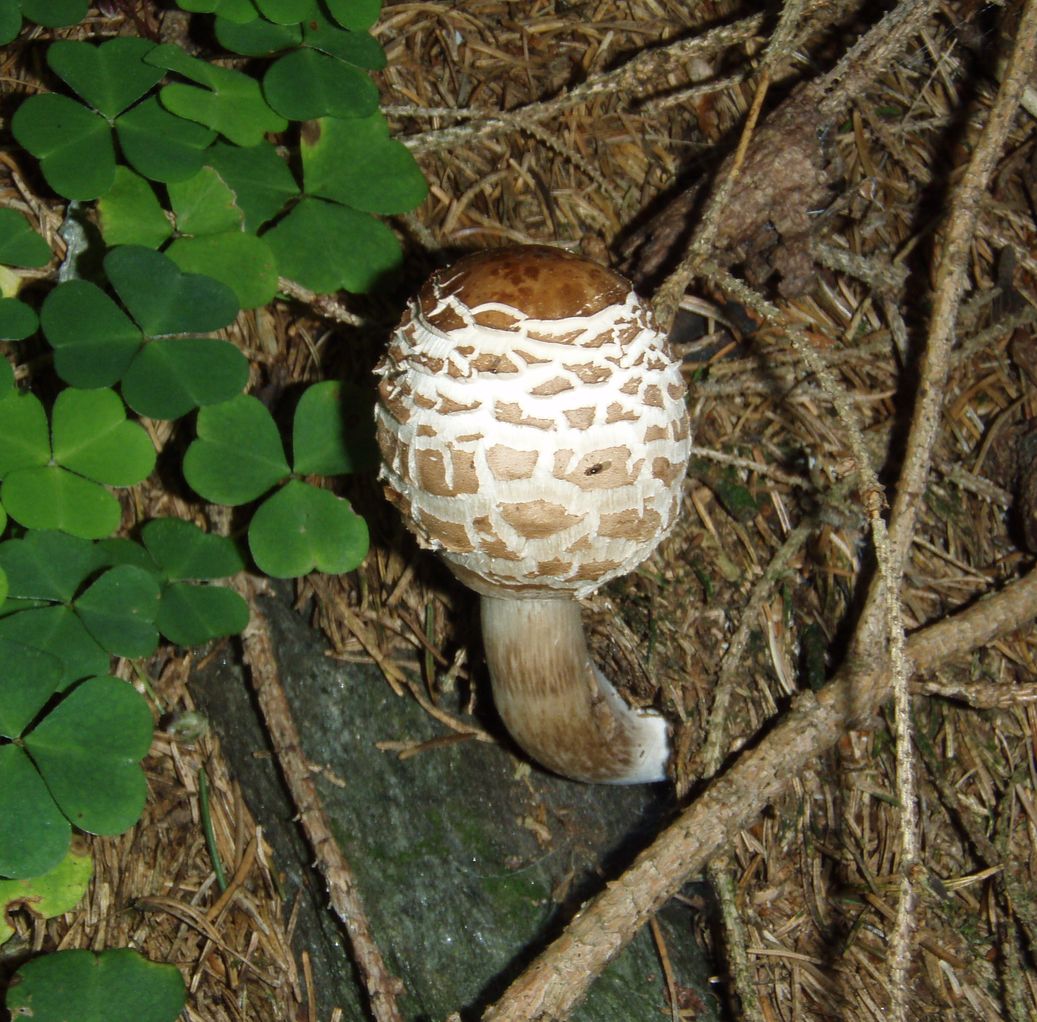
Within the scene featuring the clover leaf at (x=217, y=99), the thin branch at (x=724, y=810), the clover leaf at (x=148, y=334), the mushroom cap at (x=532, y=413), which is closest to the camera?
the mushroom cap at (x=532, y=413)

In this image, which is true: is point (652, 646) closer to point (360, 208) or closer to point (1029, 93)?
point (360, 208)

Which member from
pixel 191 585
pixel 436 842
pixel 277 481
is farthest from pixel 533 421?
pixel 436 842

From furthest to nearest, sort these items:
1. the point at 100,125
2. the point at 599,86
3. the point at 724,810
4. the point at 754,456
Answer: the point at 754,456 → the point at 599,86 → the point at 100,125 → the point at 724,810

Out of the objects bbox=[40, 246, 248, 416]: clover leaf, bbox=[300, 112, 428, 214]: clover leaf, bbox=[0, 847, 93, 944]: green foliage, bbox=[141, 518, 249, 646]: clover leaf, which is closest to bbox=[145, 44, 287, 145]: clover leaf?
bbox=[300, 112, 428, 214]: clover leaf

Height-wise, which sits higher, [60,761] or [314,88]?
[314,88]

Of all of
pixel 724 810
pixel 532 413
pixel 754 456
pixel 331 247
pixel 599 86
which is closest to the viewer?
pixel 532 413

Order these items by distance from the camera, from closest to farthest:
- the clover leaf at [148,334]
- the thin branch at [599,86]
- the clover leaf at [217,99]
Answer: the clover leaf at [148,334] → the clover leaf at [217,99] → the thin branch at [599,86]

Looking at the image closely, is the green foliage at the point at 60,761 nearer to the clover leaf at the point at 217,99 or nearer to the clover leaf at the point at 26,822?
the clover leaf at the point at 26,822

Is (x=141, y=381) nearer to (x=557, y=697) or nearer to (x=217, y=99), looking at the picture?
(x=217, y=99)

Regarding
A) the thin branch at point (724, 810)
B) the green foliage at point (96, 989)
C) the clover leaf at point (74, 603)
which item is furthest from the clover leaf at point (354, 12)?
the green foliage at point (96, 989)
